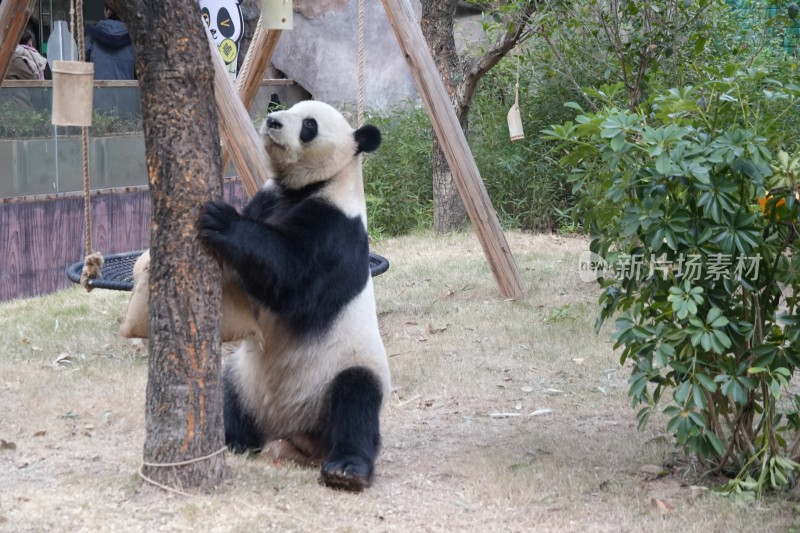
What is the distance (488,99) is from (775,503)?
7838 mm

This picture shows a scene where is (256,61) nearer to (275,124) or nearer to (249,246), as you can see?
(275,124)

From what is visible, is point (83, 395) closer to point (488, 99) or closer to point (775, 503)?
point (775, 503)

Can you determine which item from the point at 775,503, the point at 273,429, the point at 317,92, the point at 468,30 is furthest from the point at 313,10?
the point at 775,503

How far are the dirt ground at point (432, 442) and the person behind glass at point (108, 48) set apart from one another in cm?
355

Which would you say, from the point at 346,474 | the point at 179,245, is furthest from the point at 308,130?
the point at 346,474

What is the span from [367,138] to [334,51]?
9625mm

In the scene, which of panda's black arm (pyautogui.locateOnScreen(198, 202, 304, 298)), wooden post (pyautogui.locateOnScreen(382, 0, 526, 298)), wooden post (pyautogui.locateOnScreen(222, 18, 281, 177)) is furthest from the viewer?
wooden post (pyautogui.locateOnScreen(382, 0, 526, 298))

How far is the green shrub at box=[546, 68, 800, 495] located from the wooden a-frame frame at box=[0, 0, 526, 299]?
2.05 meters

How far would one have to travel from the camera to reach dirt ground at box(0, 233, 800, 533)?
3014mm

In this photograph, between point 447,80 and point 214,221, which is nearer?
point 214,221

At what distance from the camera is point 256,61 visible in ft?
19.1

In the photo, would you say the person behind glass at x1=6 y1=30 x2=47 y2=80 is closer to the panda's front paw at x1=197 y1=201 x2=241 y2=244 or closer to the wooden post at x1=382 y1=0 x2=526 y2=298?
the wooden post at x1=382 y1=0 x2=526 y2=298

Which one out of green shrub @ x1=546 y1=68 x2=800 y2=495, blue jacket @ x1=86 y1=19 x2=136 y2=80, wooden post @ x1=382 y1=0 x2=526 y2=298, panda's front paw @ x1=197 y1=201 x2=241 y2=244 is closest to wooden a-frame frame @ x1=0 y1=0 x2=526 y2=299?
wooden post @ x1=382 y1=0 x2=526 y2=298

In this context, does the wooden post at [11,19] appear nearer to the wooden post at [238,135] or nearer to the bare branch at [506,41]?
the wooden post at [238,135]
